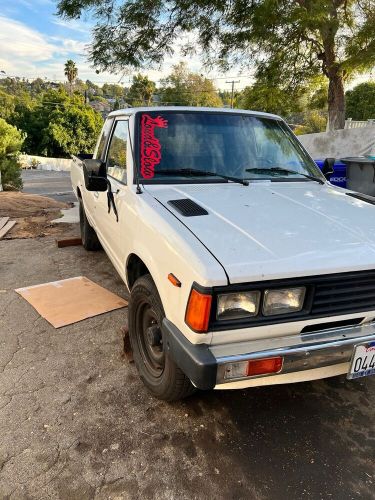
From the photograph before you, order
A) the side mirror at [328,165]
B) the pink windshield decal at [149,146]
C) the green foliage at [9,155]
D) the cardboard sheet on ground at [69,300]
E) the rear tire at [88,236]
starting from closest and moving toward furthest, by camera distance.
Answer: the pink windshield decal at [149,146]
the cardboard sheet on ground at [69,300]
the side mirror at [328,165]
the rear tire at [88,236]
the green foliage at [9,155]

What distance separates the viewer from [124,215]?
2.99 metres

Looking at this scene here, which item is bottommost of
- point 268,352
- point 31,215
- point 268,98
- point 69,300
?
point 31,215

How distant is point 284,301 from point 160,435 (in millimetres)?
1106

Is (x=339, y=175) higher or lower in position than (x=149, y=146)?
lower

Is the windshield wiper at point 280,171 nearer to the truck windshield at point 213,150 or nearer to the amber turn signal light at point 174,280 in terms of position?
the truck windshield at point 213,150

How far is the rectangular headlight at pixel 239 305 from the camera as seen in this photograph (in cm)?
189

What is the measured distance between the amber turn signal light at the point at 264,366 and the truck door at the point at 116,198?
60.5 inches

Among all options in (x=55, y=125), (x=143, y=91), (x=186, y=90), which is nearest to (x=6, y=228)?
(x=55, y=125)

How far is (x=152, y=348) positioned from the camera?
8.52 feet

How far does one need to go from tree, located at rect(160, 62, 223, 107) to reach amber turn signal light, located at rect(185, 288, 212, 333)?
5448 cm

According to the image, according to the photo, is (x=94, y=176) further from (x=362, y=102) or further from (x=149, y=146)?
(x=362, y=102)

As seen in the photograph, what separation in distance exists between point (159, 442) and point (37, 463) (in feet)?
2.17

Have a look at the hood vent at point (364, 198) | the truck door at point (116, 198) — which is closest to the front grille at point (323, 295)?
the hood vent at point (364, 198)

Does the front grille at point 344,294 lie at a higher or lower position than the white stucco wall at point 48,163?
higher
